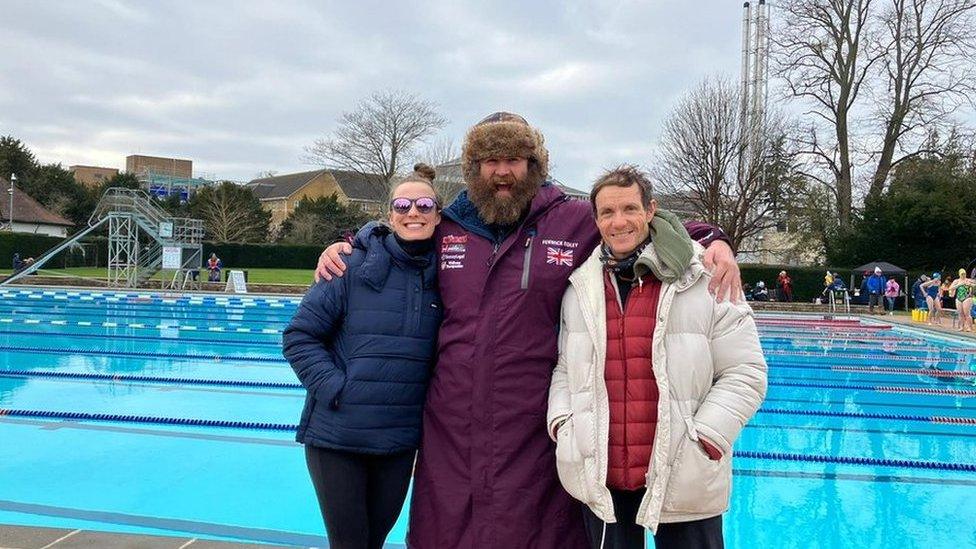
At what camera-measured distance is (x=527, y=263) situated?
2.42 m

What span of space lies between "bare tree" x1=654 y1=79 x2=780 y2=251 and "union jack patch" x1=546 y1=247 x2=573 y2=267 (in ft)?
95.9

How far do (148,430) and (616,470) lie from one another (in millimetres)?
5379

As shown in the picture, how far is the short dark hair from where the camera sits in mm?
2334

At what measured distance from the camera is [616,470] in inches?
90.3

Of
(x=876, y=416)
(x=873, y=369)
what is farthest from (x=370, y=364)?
(x=873, y=369)

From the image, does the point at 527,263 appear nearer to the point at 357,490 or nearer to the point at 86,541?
the point at 357,490

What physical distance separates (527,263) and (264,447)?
4.33 m

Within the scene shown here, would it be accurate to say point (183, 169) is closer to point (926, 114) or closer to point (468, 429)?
point (926, 114)

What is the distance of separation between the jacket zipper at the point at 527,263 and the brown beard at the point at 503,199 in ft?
0.29

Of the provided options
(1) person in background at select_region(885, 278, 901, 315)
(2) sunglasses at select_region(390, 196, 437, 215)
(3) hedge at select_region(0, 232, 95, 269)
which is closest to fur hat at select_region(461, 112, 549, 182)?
(2) sunglasses at select_region(390, 196, 437, 215)

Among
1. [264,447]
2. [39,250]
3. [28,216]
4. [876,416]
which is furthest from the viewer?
[28,216]

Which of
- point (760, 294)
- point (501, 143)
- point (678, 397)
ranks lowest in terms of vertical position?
point (760, 294)

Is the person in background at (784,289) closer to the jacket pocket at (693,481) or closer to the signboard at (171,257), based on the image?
the signboard at (171,257)

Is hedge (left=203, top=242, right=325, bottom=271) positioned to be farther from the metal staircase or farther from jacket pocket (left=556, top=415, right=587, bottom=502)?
jacket pocket (left=556, top=415, right=587, bottom=502)
